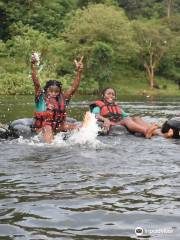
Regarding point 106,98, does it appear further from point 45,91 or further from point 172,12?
point 172,12

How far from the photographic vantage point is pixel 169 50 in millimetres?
54906

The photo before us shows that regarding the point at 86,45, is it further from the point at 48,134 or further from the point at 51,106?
the point at 48,134

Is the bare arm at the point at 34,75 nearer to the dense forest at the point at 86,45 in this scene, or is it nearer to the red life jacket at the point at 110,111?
the red life jacket at the point at 110,111

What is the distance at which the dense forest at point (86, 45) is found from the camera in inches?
1704

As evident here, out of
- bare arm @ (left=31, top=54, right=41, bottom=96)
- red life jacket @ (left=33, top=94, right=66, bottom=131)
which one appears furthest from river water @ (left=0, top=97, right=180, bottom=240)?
bare arm @ (left=31, top=54, right=41, bottom=96)

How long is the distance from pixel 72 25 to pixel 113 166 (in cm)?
4441

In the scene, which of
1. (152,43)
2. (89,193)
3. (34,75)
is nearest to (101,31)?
(152,43)

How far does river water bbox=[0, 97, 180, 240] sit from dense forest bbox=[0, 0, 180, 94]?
29.3 metres

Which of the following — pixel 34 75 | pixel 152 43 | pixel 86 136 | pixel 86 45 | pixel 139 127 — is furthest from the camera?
pixel 152 43

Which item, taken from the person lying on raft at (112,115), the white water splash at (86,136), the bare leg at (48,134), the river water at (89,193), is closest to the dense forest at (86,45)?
the person lying on raft at (112,115)

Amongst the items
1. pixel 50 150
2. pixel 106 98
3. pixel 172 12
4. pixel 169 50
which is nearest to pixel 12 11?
pixel 169 50

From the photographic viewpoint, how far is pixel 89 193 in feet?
17.6

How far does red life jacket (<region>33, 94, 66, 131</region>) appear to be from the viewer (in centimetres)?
1058

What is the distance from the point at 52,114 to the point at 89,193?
5.39 metres
